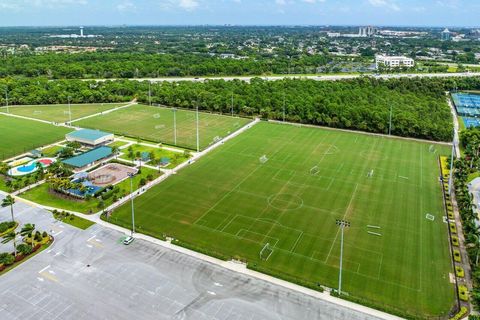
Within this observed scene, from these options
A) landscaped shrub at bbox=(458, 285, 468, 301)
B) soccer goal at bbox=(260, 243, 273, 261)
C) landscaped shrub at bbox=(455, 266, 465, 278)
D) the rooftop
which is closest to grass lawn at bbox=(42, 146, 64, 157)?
the rooftop

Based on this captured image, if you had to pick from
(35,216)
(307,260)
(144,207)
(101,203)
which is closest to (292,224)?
(307,260)

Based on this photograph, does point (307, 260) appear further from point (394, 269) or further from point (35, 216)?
point (35, 216)

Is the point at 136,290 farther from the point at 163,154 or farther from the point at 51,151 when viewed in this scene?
the point at 51,151

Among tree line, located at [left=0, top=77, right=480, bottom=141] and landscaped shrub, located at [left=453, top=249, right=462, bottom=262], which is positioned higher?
tree line, located at [left=0, top=77, right=480, bottom=141]

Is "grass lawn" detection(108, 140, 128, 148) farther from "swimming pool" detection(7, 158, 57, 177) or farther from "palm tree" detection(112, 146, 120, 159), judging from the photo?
"swimming pool" detection(7, 158, 57, 177)

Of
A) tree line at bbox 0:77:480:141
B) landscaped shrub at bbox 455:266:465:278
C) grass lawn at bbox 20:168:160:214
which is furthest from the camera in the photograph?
tree line at bbox 0:77:480:141

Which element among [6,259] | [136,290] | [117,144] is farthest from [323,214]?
[117,144]
